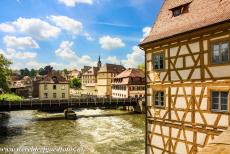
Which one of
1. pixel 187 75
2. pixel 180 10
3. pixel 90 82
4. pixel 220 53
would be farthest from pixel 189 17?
pixel 90 82

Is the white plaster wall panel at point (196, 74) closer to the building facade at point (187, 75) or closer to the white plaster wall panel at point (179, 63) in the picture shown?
the building facade at point (187, 75)

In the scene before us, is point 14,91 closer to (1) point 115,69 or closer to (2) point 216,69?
(1) point 115,69

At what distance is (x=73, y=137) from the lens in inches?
1373

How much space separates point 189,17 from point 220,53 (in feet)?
11.8

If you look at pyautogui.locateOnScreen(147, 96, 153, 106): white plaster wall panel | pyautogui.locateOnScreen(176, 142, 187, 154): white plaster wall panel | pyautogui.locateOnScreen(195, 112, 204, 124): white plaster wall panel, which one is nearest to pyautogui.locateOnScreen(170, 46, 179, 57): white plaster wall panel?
pyautogui.locateOnScreen(147, 96, 153, 106): white plaster wall panel

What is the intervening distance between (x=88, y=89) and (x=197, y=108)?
4373 inches

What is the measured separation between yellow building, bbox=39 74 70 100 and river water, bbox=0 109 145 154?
84.1 ft

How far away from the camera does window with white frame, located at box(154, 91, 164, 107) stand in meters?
17.8

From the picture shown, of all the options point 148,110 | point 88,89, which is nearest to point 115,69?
point 88,89

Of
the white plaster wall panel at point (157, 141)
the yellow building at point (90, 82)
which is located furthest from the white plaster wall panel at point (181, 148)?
the yellow building at point (90, 82)

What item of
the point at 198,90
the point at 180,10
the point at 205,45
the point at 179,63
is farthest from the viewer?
the point at 180,10

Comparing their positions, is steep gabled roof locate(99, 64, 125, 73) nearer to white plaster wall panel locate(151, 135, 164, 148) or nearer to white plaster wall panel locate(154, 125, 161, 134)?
white plaster wall panel locate(151, 135, 164, 148)

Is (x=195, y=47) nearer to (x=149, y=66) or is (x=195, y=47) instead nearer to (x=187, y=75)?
(x=187, y=75)

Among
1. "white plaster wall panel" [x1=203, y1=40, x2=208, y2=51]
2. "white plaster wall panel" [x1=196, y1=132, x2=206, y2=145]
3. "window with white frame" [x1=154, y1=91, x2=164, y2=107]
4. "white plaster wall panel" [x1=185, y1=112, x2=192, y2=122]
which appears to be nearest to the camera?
"white plaster wall panel" [x1=203, y1=40, x2=208, y2=51]
